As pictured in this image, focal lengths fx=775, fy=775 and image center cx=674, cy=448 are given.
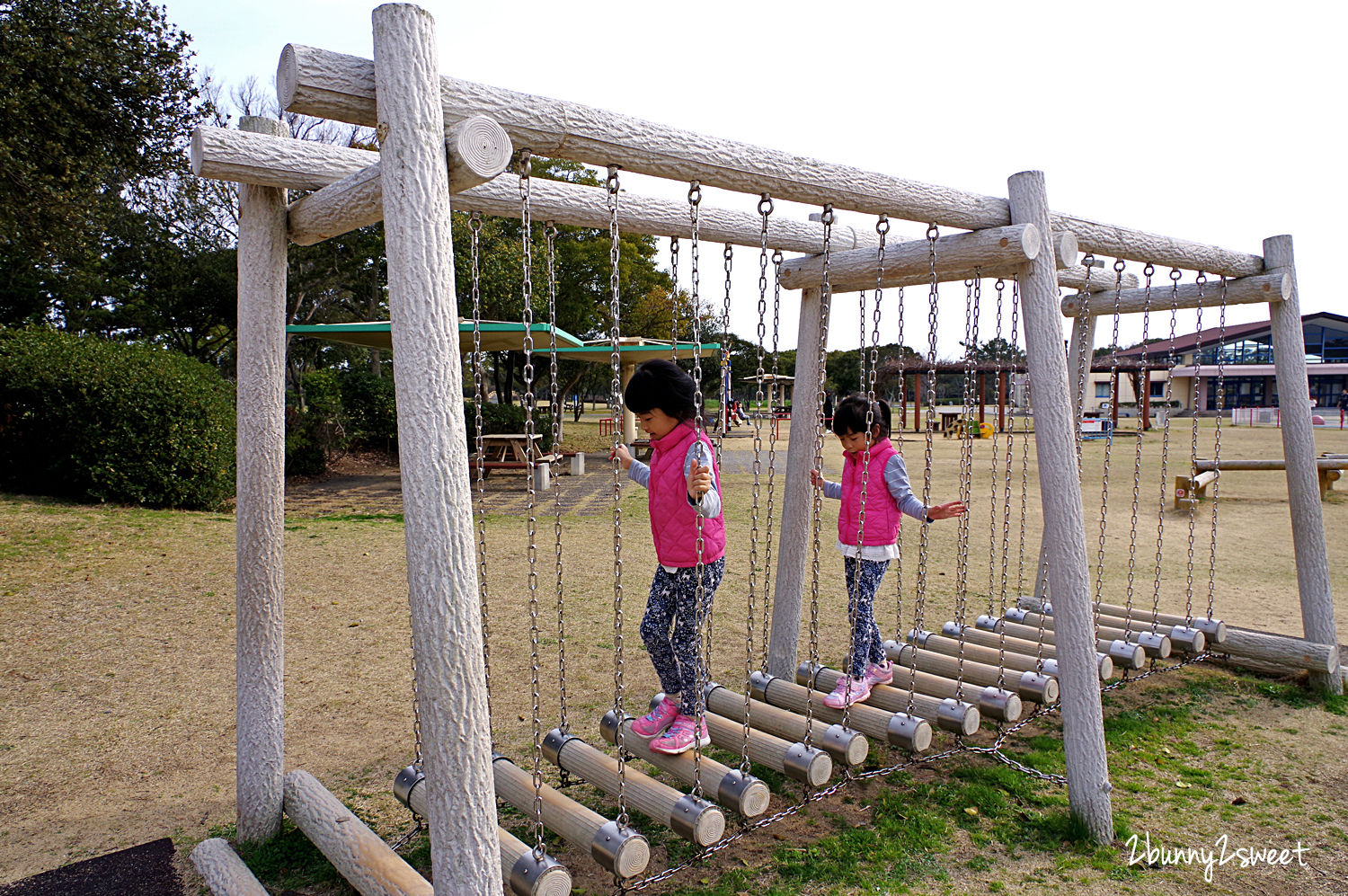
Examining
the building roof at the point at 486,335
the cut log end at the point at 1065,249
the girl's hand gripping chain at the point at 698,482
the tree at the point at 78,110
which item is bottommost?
the girl's hand gripping chain at the point at 698,482

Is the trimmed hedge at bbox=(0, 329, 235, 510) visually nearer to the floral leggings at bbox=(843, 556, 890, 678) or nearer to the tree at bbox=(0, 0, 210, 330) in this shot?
the tree at bbox=(0, 0, 210, 330)

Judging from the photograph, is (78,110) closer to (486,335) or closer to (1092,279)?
(486,335)

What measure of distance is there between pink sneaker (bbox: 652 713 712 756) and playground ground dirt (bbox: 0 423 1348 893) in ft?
1.29

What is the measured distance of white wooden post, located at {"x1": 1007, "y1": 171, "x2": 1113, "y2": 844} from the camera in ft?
9.46

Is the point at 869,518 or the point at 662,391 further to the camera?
the point at 869,518

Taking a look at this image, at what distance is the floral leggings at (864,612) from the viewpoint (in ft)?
11.2

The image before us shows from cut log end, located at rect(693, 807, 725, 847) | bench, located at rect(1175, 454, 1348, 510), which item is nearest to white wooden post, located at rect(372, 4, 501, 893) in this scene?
cut log end, located at rect(693, 807, 725, 847)

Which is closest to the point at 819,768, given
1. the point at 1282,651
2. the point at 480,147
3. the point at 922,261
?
the point at 922,261

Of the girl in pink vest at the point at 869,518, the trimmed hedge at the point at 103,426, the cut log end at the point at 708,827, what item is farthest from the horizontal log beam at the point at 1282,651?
the trimmed hedge at the point at 103,426

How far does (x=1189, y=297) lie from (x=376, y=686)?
5.14 meters

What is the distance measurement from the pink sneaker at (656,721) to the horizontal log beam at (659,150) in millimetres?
1885

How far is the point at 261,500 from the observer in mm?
2598

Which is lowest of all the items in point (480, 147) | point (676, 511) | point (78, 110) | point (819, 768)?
point (819, 768)

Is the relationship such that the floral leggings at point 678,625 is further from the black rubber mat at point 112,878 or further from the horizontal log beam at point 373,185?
the black rubber mat at point 112,878
